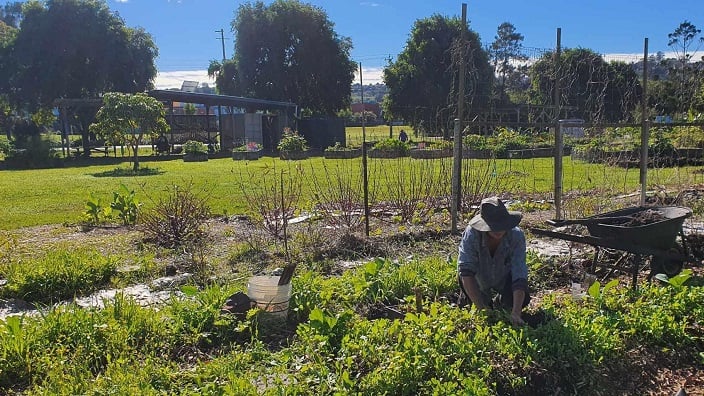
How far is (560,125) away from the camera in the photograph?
6.75 metres

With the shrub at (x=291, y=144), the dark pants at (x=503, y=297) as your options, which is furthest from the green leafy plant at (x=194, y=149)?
the dark pants at (x=503, y=297)

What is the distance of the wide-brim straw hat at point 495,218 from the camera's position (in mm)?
3631

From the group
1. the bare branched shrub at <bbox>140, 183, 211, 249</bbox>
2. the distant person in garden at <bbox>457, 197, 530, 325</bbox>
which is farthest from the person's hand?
the bare branched shrub at <bbox>140, 183, 211, 249</bbox>

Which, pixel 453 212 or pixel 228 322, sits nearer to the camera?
pixel 228 322

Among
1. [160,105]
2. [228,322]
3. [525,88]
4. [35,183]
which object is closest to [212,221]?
[228,322]

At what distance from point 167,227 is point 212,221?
4.96ft

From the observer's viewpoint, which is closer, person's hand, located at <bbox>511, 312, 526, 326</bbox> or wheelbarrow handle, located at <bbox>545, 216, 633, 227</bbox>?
person's hand, located at <bbox>511, 312, 526, 326</bbox>

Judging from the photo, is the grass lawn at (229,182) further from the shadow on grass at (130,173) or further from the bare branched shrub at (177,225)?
the bare branched shrub at (177,225)

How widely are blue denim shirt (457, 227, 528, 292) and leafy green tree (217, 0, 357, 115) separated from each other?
34.9m

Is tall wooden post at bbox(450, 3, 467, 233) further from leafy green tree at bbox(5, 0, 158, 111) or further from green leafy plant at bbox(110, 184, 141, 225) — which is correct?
leafy green tree at bbox(5, 0, 158, 111)

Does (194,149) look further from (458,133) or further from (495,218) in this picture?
(495,218)

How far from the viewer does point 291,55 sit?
124 feet

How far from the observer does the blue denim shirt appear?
377cm

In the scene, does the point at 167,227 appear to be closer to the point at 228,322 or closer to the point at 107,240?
the point at 107,240
